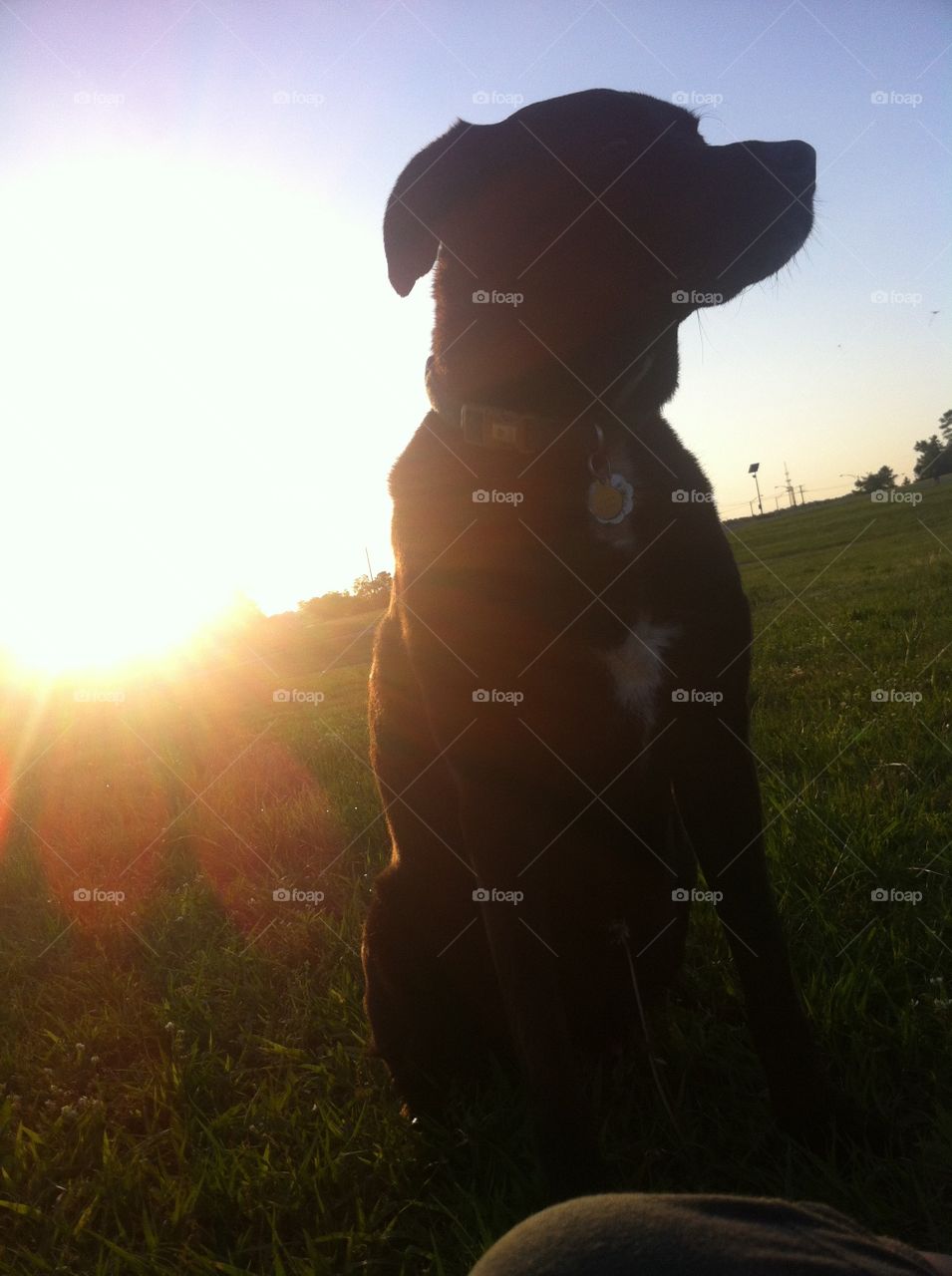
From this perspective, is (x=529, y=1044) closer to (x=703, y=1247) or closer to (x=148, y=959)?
(x=703, y=1247)

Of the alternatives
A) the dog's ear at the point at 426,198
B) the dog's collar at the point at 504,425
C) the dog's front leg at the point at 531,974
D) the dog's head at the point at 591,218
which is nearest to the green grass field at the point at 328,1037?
the dog's front leg at the point at 531,974

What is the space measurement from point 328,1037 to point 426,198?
8.68 feet

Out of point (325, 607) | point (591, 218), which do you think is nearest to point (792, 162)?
point (591, 218)

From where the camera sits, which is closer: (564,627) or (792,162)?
(564,627)

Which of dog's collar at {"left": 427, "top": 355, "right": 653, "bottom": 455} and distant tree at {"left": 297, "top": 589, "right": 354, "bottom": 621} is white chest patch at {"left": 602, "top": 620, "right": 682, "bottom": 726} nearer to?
dog's collar at {"left": 427, "top": 355, "right": 653, "bottom": 455}

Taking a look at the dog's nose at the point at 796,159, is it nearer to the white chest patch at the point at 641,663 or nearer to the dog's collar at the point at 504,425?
the dog's collar at the point at 504,425

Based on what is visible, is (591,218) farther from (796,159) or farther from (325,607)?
(325,607)

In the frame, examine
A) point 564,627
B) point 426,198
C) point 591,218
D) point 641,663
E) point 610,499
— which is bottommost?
point 641,663

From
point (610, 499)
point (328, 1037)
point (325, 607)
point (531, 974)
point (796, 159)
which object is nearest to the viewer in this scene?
point (531, 974)

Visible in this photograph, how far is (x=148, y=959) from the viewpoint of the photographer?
3.50 m

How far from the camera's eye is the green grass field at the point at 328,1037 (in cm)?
200

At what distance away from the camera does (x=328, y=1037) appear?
109 inches

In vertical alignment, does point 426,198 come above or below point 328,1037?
above

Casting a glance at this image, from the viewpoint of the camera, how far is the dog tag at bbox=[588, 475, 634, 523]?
2.14 m
